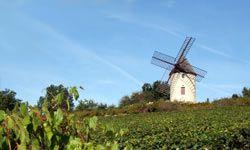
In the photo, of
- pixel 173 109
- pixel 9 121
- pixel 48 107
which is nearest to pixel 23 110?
pixel 9 121

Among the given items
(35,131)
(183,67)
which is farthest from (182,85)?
(35,131)

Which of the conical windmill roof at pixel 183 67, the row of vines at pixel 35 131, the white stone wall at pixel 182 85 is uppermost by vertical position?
the conical windmill roof at pixel 183 67

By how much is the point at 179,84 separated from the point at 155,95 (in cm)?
4425

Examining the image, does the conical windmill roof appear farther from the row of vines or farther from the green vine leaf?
the green vine leaf

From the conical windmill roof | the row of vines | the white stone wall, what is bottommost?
the row of vines

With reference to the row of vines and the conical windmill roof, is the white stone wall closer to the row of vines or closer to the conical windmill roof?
the conical windmill roof

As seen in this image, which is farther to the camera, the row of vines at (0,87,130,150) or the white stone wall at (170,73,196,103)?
the white stone wall at (170,73,196,103)

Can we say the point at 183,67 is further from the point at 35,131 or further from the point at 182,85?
the point at 35,131

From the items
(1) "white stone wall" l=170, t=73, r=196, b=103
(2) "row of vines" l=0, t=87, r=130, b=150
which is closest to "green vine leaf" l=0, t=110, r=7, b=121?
(2) "row of vines" l=0, t=87, r=130, b=150

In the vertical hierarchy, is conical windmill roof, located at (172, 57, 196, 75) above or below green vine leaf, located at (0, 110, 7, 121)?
above

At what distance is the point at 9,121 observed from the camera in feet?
9.31

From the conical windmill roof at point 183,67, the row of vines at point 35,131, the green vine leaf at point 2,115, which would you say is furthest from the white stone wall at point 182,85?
the green vine leaf at point 2,115

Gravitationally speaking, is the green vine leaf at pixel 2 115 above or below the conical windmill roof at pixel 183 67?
below

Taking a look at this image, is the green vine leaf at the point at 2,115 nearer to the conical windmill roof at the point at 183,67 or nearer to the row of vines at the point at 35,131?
the row of vines at the point at 35,131
